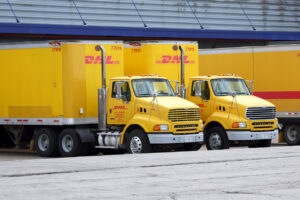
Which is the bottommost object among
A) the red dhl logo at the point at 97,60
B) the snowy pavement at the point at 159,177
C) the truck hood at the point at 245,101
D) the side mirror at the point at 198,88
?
the snowy pavement at the point at 159,177

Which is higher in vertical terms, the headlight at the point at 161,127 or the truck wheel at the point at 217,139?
the headlight at the point at 161,127

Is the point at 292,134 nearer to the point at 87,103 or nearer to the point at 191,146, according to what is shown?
the point at 191,146

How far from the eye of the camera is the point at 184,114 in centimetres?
2148

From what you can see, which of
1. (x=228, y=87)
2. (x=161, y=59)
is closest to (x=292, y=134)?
(x=228, y=87)

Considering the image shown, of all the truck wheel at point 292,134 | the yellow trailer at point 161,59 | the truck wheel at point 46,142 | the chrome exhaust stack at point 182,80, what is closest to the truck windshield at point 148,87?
the chrome exhaust stack at point 182,80

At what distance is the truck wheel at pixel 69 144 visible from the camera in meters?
22.5

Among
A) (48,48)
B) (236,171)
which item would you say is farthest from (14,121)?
(236,171)

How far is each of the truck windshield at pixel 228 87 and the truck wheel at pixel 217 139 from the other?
1198 millimetres

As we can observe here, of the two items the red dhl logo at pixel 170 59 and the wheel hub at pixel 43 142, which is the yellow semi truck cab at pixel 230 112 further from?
the wheel hub at pixel 43 142

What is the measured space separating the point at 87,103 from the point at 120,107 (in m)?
1.13

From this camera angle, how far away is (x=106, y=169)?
15758mm

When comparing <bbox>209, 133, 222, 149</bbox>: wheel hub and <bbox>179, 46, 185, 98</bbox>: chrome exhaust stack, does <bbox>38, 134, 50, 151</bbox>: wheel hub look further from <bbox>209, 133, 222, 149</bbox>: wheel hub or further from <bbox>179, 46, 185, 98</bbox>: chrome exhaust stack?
<bbox>209, 133, 222, 149</bbox>: wheel hub

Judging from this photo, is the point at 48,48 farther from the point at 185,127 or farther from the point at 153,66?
the point at 185,127

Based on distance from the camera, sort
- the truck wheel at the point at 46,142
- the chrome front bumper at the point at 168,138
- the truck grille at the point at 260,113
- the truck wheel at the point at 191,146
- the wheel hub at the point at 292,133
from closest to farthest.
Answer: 1. the chrome front bumper at the point at 168,138
2. the truck wheel at the point at 191,146
3. the truck grille at the point at 260,113
4. the truck wheel at the point at 46,142
5. the wheel hub at the point at 292,133
